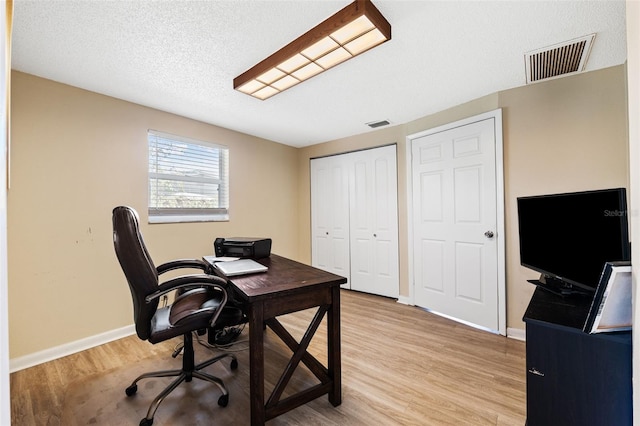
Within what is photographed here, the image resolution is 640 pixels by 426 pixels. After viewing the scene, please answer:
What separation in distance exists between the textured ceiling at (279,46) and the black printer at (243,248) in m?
1.41

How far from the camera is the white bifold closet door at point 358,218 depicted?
11.8ft

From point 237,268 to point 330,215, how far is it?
2.57 m

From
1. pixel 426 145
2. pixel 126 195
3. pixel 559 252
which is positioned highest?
pixel 426 145

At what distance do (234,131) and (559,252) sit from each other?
11.7 feet

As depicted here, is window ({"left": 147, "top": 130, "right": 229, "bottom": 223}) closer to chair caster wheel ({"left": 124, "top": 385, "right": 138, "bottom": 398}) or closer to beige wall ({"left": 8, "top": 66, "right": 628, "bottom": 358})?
beige wall ({"left": 8, "top": 66, "right": 628, "bottom": 358})

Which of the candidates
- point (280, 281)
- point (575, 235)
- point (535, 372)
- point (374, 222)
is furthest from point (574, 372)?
point (374, 222)

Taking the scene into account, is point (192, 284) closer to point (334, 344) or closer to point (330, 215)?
point (334, 344)

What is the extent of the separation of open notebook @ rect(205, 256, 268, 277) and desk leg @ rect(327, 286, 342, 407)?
1.73ft

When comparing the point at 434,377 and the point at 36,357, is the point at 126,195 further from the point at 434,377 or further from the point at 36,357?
the point at 434,377

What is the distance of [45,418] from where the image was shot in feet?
4.99

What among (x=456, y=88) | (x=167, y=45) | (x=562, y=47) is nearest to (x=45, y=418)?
(x=167, y=45)

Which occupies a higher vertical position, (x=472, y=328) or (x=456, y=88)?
(x=456, y=88)

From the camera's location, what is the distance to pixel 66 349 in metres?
2.23

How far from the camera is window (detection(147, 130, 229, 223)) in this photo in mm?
2871
